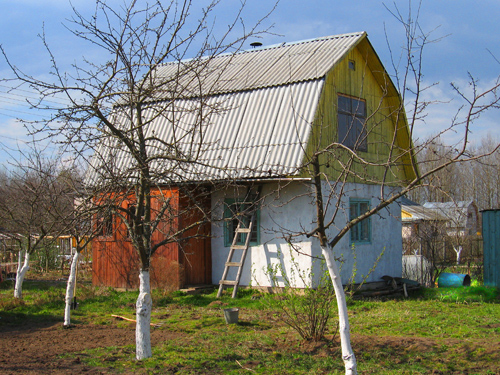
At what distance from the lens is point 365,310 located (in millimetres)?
10820

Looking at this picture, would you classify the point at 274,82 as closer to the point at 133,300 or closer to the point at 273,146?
the point at 273,146

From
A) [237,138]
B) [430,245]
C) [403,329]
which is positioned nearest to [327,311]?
[403,329]

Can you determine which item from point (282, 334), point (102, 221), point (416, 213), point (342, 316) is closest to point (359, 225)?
point (282, 334)

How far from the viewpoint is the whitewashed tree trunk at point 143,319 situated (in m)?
6.32

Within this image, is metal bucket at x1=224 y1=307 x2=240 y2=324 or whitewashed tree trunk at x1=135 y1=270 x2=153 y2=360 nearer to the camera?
whitewashed tree trunk at x1=135 y1=270 x2=153 y2=360

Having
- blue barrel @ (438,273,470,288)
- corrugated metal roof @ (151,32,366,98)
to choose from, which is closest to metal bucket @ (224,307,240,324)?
corrugated metal roof @ (151,32,366,98)

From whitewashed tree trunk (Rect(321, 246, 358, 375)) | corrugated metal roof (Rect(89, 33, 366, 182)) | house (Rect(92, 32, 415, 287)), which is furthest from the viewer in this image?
house (Rect(92, 32, 415, 287))

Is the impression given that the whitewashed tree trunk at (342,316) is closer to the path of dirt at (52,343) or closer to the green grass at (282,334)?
the green grass at (282,334)

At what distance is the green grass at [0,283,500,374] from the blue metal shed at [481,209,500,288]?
3.35 feet

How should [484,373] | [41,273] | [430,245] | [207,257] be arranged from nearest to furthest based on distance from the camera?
[484,373], [207,257], [430,245], [41,273]

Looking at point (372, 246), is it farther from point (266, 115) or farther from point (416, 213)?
point (416, 213)

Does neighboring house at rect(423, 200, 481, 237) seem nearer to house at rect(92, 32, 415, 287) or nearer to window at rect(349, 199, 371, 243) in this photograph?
window at rect(349, 199, 371, 243)

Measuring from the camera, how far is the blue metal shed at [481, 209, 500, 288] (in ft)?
46.0

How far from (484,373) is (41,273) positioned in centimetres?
1746
